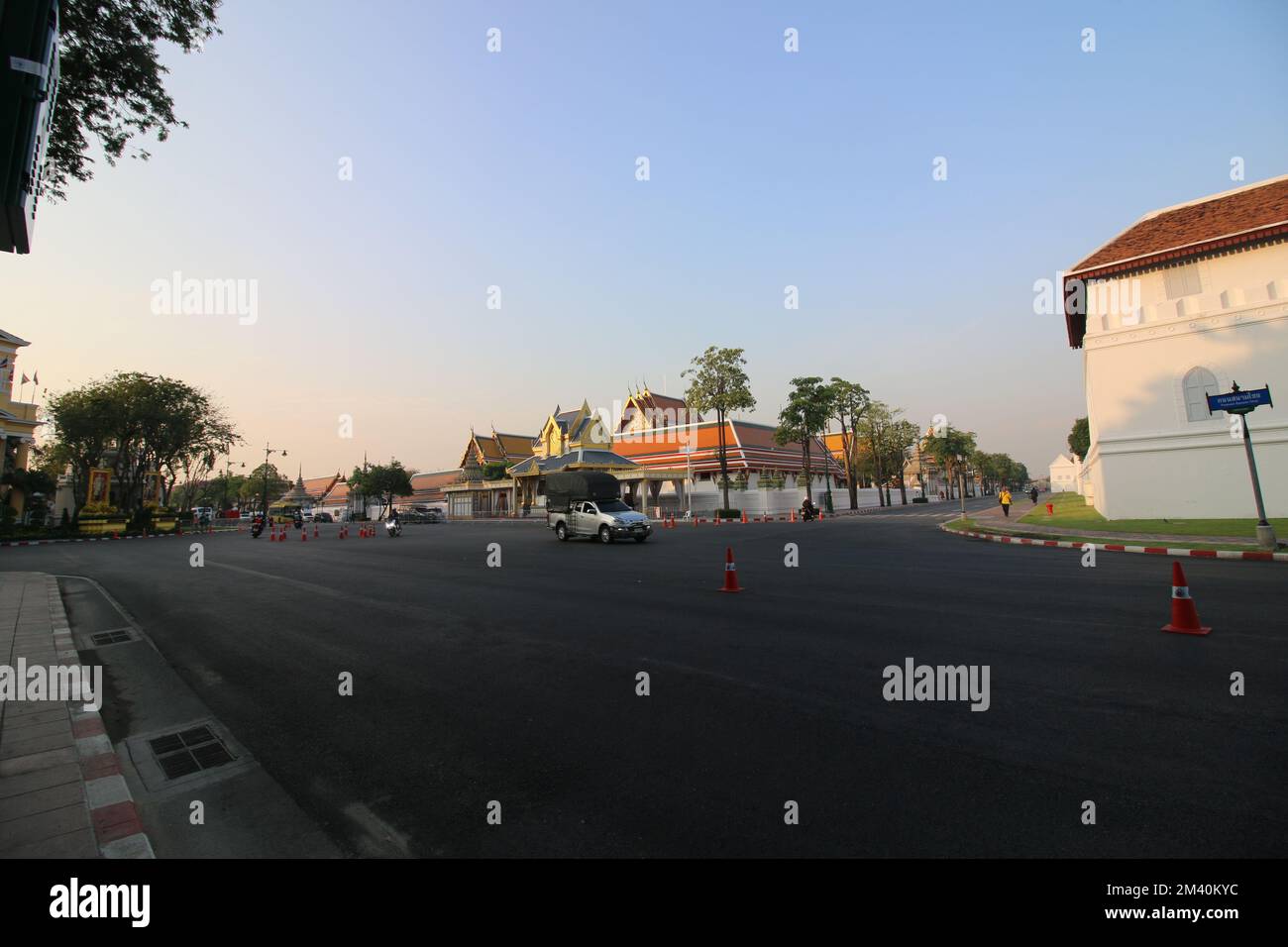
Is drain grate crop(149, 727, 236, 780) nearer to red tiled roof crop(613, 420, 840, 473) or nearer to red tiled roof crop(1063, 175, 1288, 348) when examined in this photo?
red tiled roof crop(1063, 175, 1288, 348)

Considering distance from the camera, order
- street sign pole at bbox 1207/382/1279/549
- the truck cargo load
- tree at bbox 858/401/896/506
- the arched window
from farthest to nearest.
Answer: tree at bbox 858/401/896/506, the truck cargo load, the arched window, street sign pole at bbox 1207/382/1279/549

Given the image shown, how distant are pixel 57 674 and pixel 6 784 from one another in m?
3.21

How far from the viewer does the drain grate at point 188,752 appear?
374 cm

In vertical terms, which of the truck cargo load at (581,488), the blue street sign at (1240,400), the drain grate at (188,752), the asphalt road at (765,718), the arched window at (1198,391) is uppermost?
the arched window at (1198,391)

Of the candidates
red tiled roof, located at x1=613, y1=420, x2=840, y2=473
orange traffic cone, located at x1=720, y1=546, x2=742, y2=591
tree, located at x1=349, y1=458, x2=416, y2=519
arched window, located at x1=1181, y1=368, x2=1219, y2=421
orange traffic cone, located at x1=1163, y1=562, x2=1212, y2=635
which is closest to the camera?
orange traffic cone, located at x1=1163, y1=562, x2=1212, y2=635

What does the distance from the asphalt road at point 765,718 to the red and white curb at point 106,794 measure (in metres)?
0.70

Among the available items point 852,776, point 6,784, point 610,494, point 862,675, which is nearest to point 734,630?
point 862,675

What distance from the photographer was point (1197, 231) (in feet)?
66.5

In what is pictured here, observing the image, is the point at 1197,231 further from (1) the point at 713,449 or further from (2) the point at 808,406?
(1) the point at 713,449

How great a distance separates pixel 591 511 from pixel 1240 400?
19.7 meters

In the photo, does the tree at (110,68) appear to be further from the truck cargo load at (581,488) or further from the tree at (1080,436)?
the tree at (1080,436)

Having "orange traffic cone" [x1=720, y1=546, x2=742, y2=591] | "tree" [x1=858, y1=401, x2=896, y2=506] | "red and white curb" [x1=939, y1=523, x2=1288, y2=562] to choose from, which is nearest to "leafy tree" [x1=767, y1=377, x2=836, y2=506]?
"tree" [x1=858, y1=401, x2=896, y2=506]

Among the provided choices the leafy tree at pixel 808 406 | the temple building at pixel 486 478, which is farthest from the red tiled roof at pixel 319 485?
the leafy tree at pixel 808 406

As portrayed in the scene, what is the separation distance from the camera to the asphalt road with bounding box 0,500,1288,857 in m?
2.69
